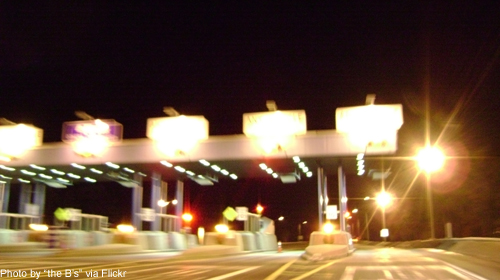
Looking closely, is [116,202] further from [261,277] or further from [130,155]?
[261,277]

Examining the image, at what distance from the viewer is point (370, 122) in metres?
24.3

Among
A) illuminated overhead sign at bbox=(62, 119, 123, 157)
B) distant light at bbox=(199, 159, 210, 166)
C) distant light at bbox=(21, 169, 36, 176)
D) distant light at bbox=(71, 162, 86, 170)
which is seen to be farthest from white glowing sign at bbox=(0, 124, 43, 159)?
distant light at bbox=(199, 159, 210, 166)

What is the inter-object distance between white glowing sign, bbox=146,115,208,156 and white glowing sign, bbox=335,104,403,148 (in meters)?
7.05

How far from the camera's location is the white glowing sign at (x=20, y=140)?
92.6 ft

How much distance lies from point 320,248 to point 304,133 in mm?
6653

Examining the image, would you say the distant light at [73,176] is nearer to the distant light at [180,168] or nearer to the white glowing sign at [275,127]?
the distant light at [180,168]

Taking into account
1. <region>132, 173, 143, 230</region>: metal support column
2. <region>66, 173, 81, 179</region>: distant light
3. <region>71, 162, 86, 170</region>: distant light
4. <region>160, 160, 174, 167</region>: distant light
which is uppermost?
<region>160, 160, 174, 167</region>: distant light

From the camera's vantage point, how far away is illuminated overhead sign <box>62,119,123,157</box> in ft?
89.8

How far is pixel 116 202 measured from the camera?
162 ft

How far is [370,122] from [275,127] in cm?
453

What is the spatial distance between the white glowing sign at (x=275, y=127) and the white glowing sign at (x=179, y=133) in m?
2.53

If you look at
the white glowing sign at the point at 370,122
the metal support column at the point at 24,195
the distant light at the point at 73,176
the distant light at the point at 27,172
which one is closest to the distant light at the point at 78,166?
the distant light at the point at 73,176

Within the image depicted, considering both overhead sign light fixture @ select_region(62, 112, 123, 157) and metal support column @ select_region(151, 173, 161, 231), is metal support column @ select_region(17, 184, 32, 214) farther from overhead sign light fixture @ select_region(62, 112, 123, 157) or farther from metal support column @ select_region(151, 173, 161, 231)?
overhead sign light fixture @ select_region(62, 112, 123, 157)

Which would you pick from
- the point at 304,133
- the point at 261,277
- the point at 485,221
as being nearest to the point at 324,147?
the point at 304,133
